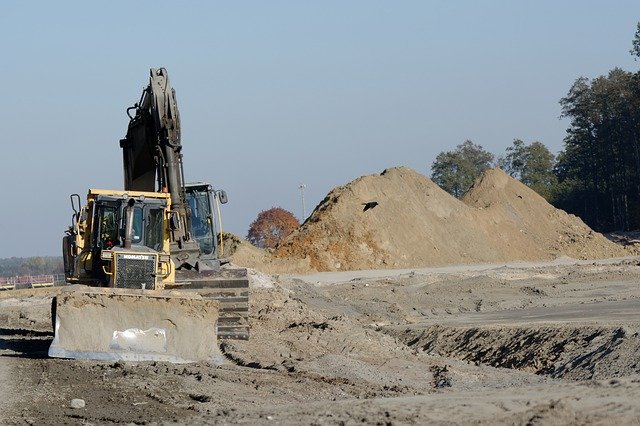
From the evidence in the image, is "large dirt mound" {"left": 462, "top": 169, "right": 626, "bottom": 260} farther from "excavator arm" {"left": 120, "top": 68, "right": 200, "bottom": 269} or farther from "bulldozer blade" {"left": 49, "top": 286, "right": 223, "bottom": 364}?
"bulldozer blade" {"left": 49, "top": 286, "right": 223, "bottom": 364}

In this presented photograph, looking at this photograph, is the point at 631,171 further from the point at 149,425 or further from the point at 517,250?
the point at 149,425

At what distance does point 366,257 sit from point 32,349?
32370mm

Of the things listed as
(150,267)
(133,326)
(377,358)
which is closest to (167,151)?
(150,267)

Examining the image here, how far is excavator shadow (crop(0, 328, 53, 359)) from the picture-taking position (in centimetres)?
1684

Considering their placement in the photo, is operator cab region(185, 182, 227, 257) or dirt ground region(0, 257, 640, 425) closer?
dirt ground region(0, 257, 640, 425)

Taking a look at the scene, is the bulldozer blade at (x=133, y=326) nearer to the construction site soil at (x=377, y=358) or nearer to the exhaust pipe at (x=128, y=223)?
the construction site soil at (x=377, y=358)

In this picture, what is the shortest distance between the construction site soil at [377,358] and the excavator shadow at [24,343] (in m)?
0.06

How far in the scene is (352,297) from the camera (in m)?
34.0

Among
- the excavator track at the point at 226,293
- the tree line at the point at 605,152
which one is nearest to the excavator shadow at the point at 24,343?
the excavator track at the point at 226,293

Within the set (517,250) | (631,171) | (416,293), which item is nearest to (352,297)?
(416,293)

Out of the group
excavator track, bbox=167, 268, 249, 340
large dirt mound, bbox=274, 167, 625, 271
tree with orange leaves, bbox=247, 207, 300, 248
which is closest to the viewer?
excavator track, bbox=167, 268, 249, 340

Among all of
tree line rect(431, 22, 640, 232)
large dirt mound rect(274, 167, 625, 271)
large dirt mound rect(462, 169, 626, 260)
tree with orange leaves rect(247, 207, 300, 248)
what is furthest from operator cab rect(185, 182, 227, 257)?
tree with orange leaves rect(247, 207, 300, 248)

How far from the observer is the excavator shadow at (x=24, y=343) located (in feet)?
55.3

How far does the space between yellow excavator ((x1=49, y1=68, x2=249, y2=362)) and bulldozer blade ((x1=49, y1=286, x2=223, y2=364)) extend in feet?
0.05
